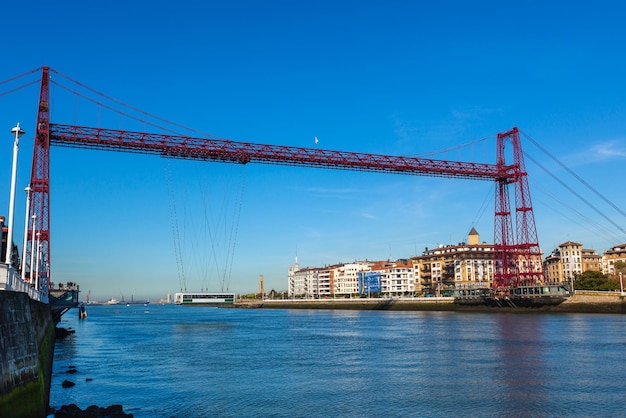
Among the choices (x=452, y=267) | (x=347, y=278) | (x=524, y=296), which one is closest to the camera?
(x=524, y=296)

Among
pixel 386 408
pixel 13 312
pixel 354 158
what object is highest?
pixel 354 158

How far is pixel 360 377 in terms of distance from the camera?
24.1 meters

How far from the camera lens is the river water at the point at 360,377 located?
18344 millimetres

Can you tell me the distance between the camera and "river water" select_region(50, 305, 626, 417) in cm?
1834

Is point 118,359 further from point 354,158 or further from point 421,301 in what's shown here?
point 421,301

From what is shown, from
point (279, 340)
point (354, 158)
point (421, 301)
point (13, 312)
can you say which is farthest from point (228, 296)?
point (13, 312)

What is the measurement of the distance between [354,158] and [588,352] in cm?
3631

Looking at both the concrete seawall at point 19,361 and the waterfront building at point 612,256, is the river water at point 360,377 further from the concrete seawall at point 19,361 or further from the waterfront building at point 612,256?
the waterfront building at point 612,256

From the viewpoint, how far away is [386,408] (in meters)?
18.2

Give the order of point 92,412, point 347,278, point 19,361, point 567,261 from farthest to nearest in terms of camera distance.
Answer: point 347,278 → point 567,261 → point 92,412 → point 19,361

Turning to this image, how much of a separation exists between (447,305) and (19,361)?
81736 mm

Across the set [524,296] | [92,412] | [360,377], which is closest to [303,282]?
[524,296]

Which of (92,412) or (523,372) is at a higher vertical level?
(92,412)

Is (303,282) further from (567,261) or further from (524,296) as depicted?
(524,296)
